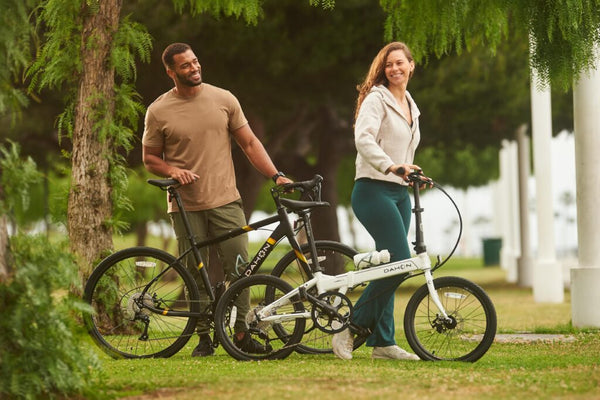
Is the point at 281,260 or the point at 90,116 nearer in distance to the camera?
the point at 281,260

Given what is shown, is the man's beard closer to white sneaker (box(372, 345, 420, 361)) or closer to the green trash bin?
white sneaker (box(372, 345, 420, 361))

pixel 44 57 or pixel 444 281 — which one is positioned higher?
pixel 44 57

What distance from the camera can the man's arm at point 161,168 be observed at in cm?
703

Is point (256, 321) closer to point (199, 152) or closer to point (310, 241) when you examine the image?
point (310, 241)

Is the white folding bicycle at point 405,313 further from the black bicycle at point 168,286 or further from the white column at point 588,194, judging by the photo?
the white column at point 588,194

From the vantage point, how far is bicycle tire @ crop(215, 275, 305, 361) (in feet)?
22.2

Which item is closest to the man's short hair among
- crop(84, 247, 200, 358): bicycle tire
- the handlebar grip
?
the handlebar grip

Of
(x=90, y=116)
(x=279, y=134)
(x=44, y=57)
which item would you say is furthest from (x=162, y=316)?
(x=279, y=134)

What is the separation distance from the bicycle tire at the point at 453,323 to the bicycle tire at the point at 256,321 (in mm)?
732

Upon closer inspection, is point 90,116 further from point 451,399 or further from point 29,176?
point 451,399

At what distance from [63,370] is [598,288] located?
626 cm

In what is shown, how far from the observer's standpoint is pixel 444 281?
6617mm

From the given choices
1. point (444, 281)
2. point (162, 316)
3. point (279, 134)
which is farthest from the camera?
point (279, 134)

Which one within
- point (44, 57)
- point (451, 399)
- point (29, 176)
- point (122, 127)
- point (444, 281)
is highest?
point (44, 57)
